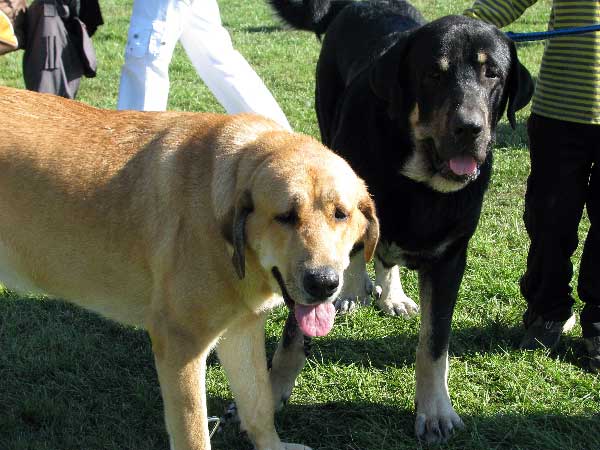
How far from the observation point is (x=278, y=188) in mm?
2959

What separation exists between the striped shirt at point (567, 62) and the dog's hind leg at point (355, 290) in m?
1.31

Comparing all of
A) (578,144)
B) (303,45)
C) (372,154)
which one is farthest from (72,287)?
(303,45)

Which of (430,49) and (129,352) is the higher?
(430,49)

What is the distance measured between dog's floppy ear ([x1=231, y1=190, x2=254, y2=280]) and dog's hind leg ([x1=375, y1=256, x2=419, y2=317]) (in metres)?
1.98

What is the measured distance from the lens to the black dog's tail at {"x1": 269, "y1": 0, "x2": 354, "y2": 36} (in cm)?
563

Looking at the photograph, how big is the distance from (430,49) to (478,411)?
5.58 ft

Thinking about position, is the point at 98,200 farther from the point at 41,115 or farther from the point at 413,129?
the point at 413,129

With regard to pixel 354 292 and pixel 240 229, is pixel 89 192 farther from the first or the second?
pixel 354 292

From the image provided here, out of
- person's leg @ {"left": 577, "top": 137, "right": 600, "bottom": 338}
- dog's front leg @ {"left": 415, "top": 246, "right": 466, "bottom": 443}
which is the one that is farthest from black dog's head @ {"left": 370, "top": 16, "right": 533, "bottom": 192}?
person's leg @ {"left": 577, "top": 137, "right": 600, "bottom": 338}

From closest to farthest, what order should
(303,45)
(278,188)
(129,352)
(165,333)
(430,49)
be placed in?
(278,188) → (165,333) → (430,49) → (129,352) → (303,45)

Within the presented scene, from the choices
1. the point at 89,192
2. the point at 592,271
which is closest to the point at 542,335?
the point at 592,271

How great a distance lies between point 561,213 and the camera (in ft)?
14.3

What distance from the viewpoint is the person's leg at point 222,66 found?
583 cm

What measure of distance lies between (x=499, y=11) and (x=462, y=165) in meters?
1.09
